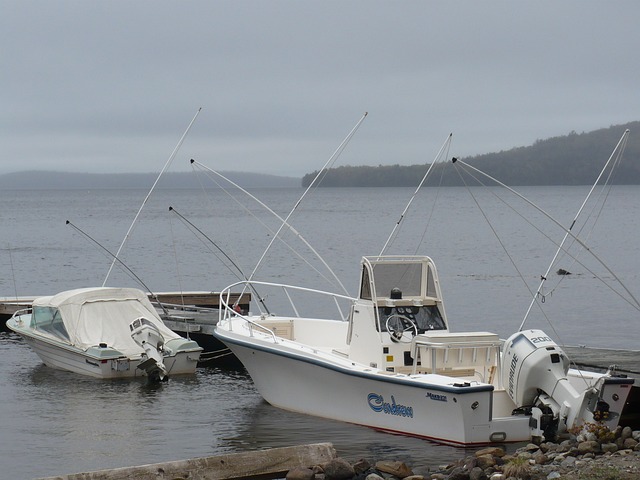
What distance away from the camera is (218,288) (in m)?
47.5

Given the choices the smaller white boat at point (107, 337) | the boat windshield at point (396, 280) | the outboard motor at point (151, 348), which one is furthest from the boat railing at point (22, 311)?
the boat windshield at point (396, 280)

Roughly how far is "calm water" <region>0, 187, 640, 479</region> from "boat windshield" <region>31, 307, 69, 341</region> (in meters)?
0.91

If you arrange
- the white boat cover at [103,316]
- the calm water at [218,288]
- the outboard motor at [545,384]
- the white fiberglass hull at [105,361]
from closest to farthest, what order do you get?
the outboard motor at [545,384]
the calm water at [218,288]
the white fiberglass hull at [105,361]
the white boat cover at [103,316]

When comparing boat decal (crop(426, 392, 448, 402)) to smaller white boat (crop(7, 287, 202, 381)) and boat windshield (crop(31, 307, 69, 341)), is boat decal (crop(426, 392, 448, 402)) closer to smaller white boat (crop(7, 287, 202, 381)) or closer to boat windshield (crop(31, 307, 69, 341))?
smaller white boat (crop(7, 287, 202, 381))

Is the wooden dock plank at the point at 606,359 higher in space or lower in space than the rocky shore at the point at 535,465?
higher

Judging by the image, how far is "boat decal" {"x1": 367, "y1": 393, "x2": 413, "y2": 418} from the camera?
15.9 m

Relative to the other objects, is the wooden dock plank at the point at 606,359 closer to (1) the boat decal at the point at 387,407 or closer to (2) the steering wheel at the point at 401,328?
(2) the steering wheel at the point at 401,328

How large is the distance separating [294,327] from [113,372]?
163 inches

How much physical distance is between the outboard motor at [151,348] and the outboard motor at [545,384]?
8.72 meters

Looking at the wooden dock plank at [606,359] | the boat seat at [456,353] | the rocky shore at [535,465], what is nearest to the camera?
the rocky shore at [535,465]

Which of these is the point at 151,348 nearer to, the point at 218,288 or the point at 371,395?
the point at 371,395

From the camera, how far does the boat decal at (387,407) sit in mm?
15852

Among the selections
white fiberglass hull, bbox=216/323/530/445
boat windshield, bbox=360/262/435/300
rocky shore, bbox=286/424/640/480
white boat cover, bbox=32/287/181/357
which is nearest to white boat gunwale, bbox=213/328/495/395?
white fiberglass hull, bbox=216/323/530/445

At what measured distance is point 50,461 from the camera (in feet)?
52.4
